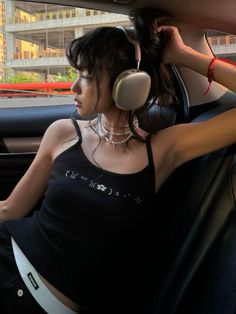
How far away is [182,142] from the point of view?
1.28 m

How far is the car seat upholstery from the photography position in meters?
1.12

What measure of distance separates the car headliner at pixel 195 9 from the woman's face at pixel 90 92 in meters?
0.31

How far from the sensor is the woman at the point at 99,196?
120 cm

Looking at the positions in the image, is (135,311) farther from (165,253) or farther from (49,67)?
(49,67)

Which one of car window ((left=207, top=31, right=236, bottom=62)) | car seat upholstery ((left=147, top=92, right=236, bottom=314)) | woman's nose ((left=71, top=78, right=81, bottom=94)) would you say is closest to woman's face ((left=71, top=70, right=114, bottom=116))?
woman's nose ((left=71, top=78, right=81, bottom=94))

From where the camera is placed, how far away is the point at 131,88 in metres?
1.18

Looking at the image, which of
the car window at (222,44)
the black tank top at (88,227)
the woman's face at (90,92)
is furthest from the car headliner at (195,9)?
the black tank top at (88,227)

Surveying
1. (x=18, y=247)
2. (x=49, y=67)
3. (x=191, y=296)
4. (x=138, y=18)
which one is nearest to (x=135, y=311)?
(x=191, y=296)

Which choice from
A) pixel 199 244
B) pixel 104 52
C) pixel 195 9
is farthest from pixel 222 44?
pixel 199 244

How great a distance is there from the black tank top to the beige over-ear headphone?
167 mm

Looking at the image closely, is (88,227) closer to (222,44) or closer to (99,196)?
(99,196)

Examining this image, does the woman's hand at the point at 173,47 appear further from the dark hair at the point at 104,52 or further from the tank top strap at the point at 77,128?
the tank top strap at the point at 77,128

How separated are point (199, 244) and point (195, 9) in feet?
2.21

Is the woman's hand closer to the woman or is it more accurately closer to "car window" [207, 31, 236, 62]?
the woman
